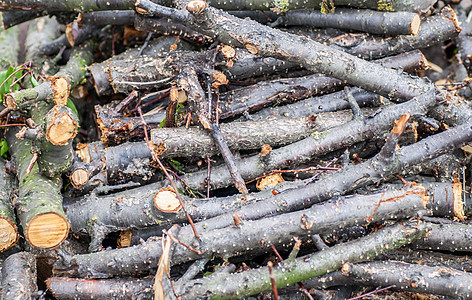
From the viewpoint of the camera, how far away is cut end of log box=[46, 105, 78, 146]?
7.58ft

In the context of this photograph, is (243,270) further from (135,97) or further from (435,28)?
(435,28)

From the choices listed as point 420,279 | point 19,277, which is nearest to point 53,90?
point 19,277

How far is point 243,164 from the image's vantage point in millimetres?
2814

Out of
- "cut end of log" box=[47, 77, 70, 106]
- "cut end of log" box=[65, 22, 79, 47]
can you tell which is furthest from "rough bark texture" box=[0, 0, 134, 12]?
"cut end of log" box=[47, 77, 70, 106]

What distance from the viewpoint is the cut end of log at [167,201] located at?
2.45 m

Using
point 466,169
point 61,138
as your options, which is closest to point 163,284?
point 61,138

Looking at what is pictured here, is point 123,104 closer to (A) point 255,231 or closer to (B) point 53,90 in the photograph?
(B) point 53,90

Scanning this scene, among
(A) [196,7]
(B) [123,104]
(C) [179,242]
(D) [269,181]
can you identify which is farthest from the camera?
(B) [123,104]

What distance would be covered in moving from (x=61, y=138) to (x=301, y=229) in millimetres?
1540

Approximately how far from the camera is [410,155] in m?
2.62

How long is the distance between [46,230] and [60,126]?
619 mm

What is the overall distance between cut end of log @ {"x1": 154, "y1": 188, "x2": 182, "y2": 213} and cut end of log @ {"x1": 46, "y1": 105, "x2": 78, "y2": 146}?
646 millimetres

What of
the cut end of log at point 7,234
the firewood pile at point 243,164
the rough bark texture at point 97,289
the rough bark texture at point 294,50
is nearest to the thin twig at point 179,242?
the firewood pile at point 243,164

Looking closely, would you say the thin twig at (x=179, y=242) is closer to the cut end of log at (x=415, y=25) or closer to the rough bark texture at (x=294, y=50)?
the rough bark texture at (x=294, y=50)
